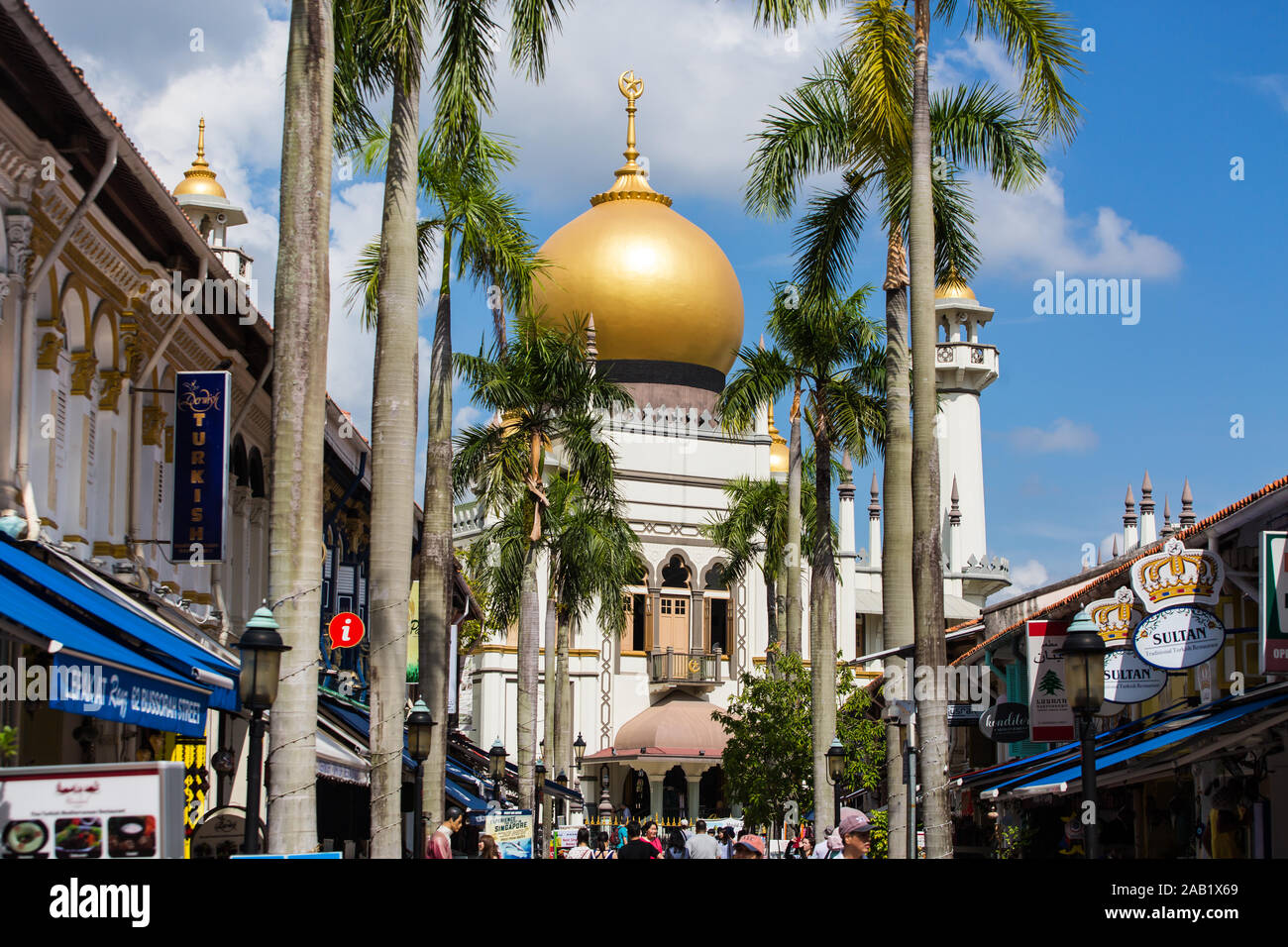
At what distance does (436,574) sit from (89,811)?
13293mm

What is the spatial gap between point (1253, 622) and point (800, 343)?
12.7m

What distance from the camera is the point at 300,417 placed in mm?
11594

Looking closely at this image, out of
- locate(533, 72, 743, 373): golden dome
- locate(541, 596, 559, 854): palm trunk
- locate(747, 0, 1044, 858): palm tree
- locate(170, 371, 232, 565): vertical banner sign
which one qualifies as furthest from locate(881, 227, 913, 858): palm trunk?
locate(533, 72, 743, 373): golden dome

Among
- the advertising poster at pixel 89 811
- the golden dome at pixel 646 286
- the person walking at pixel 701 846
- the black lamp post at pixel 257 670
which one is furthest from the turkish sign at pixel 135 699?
the golden dome at pixel 646 286

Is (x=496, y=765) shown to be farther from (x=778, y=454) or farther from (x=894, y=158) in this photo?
(x=778, y=454)

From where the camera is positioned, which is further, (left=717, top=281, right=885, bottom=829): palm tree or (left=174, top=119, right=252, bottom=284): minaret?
(left=174, top=119, right=252, bottom=284): minaret

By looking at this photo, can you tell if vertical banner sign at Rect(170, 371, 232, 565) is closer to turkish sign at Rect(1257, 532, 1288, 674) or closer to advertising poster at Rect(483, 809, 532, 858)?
advertising poster at Rect(483, 809, 532, 858)

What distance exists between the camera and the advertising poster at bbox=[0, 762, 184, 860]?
21.7 ft

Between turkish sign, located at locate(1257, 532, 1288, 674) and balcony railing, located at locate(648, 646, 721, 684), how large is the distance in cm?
4130

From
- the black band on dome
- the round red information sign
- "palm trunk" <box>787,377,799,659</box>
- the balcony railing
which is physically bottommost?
the round red information sign

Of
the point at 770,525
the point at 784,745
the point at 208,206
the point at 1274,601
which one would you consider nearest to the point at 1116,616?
the point at 1274,601
